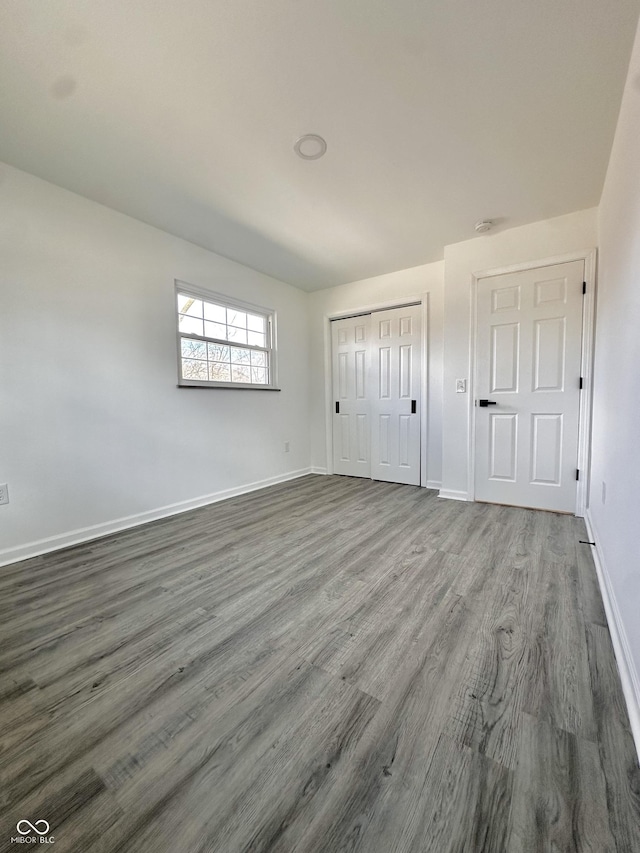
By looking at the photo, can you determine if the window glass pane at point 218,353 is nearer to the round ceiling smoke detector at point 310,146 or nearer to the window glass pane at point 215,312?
the window glass pane at point 215,312

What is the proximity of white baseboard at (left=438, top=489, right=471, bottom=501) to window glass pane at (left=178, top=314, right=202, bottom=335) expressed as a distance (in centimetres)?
289

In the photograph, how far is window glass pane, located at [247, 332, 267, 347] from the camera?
3801 mm

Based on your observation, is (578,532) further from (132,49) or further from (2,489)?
(2,489)

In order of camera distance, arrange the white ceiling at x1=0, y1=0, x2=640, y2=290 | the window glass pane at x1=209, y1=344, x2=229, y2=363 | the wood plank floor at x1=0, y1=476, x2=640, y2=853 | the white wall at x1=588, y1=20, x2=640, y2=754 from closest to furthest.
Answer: the wood plank floor at x1=0, y1=476, x2=640, y2=853 < the white wall at x1=588, y1=20, x2=640, y2=754 < the white ceiling at x1=0, y1=0, x2=640, y2=290 < the window glass pane at x1=209, y1=344, x2=229, y2=363

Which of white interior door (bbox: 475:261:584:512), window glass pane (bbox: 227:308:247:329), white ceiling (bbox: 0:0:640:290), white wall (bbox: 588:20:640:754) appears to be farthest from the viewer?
window glass pane (bbox: 227:308:247:329)

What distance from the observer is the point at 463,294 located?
10.3 feet

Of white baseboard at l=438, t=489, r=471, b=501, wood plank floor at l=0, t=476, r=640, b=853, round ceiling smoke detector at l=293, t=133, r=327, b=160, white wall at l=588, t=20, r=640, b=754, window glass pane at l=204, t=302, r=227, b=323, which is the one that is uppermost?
round ceiling smoke detector at l=293, t=133, r=327, b=160

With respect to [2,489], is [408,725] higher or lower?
lower

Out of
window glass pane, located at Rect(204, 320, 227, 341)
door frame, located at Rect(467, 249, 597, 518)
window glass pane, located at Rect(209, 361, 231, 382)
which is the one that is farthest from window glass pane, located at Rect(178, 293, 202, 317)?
door frame, located at Rect(467, 249, 597, 518)

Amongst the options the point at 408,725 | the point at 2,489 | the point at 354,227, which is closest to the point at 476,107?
the point at 354,227

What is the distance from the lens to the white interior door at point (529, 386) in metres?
2.72

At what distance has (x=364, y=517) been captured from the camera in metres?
2.83

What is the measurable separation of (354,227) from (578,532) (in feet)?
9.72

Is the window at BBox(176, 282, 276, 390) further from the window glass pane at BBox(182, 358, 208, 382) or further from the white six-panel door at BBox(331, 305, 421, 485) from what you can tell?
the white six-panel door at BBox(331, 305, 421, 485)
